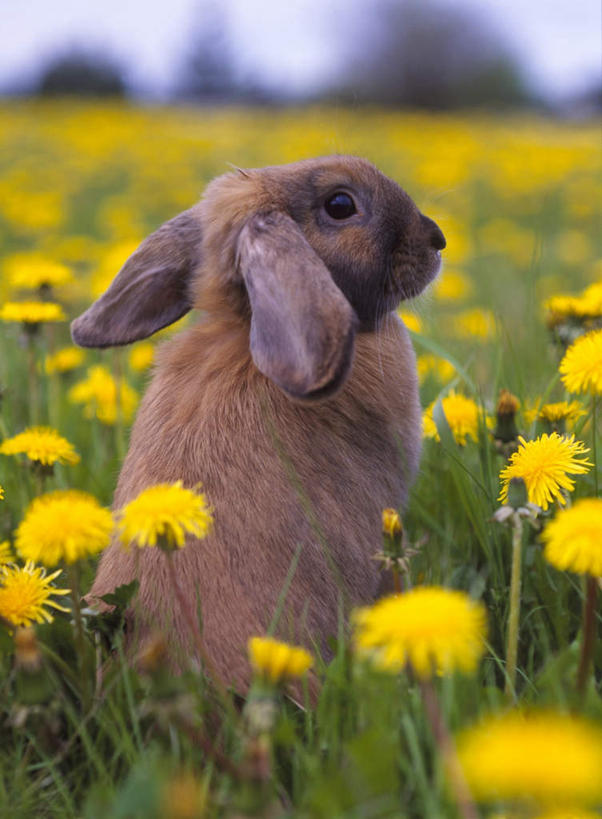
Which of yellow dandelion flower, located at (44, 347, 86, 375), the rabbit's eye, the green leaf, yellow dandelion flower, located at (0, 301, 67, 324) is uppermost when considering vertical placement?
the rabbit's eye

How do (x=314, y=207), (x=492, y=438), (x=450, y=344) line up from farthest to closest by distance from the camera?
(x=450, y=344) → (x=314, y=207) → (x=492, y=438)

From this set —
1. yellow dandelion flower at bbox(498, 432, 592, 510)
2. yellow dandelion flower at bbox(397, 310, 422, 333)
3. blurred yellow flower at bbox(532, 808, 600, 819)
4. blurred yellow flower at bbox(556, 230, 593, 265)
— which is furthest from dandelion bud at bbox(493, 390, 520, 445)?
blurred yellow flower at bbox(556, 230, 593, 265)

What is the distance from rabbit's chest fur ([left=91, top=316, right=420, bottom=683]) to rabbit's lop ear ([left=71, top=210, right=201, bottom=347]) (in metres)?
0.18

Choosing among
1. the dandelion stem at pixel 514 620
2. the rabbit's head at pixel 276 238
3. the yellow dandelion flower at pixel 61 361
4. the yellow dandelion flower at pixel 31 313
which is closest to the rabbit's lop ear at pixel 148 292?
the rabbit's head at pixel 276 238

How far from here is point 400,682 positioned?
61.4 inches

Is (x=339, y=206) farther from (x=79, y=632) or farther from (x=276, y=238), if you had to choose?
(x=79, y=632)

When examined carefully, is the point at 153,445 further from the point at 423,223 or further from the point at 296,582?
the point at 423,223

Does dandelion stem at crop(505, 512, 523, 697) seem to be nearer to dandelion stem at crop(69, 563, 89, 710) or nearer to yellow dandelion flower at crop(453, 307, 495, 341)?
dandelion stem at crop(69, 563, 89, 710)

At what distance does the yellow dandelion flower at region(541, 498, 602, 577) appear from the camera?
1.32 metres

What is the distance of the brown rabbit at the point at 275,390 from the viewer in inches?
73.7

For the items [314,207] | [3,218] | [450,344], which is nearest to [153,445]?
[314,207]

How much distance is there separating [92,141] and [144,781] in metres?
12.7

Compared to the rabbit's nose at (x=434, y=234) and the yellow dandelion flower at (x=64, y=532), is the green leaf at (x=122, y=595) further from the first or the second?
the rabbit's nose at (x=434, y=234)

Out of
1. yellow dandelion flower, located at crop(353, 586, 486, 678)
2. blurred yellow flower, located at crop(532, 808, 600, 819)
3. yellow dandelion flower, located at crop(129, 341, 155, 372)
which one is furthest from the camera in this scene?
yellow dandelion flower, located at crop(129, 341, 155, 372)
